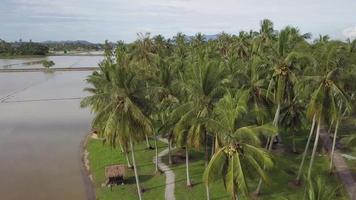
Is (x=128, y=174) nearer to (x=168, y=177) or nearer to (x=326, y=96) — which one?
(x=168, y=177)

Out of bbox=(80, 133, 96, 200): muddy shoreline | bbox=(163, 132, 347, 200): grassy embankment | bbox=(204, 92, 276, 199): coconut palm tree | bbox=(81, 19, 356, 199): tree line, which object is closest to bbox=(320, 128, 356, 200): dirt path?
bbox=(163, 132, 347, 200): grassy embankment

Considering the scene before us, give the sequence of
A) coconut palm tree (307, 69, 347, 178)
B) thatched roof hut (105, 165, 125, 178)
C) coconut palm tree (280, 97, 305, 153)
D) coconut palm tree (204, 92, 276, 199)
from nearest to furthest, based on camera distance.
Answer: coconut palm tree (204, 92, 276, 199) → coconut palm tree (307, 69, 347, 178) → thatched roof hut (105, 165, 125, 178) → coconut palm tree (280, 97, 305, 153)

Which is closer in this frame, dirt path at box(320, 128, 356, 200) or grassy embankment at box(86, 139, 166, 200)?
dirt path at box(320, 128, 356, 200)

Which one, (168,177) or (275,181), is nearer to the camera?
(275,181)

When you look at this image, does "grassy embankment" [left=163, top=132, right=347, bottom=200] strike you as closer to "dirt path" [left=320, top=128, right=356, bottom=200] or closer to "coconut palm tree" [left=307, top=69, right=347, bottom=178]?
"dirt path" [left=320, top=128, right=356, bottom=200]

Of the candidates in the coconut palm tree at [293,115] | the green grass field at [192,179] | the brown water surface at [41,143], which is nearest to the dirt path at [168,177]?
the green grass field at [192,179]

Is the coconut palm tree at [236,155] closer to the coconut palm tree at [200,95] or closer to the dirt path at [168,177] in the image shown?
Answer: the coconut palm tree at [200,95]

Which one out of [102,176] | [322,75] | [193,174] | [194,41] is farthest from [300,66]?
A: [194,41]

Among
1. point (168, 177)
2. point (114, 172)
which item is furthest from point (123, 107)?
point (168, 177)
